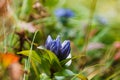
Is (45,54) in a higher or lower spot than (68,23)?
lower

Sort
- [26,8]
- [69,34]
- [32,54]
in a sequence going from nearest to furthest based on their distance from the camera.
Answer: [32,54]
[26,8]
[69,34]

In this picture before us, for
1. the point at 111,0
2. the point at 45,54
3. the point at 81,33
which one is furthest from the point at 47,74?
the point at 111,0

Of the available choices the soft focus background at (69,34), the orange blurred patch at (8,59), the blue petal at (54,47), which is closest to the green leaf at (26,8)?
the soft focus background at (69,34)

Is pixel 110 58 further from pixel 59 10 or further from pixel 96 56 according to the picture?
pixel 59 10

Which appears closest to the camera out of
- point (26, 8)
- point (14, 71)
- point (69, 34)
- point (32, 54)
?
point (14, 71)

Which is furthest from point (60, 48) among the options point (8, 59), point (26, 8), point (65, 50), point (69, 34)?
point (69, 34)

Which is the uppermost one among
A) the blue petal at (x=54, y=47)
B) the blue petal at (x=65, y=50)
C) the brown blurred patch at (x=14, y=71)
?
the blue petal at (x=54, y=47)

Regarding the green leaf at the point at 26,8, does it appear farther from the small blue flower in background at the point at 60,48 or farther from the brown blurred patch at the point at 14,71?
the brown blurred patch at the point at 14,71

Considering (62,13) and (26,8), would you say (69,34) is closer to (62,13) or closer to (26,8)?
(62,13)
